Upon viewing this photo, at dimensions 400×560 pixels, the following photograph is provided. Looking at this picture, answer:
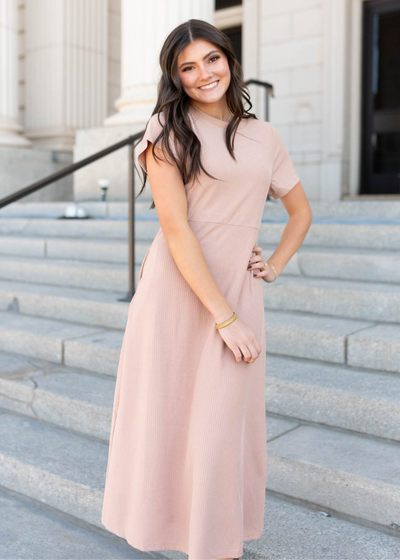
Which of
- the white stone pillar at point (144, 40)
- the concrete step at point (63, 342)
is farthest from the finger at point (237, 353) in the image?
the white stone pillar at point (144, 40)

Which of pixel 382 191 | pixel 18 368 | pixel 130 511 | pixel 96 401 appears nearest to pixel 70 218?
pixel 18 368

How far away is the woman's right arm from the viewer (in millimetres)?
1507

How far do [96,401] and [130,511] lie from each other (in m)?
1.39

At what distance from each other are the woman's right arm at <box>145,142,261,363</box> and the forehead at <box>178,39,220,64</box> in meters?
0.25

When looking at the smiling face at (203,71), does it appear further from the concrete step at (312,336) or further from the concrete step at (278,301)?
the concrete step at (278,301)

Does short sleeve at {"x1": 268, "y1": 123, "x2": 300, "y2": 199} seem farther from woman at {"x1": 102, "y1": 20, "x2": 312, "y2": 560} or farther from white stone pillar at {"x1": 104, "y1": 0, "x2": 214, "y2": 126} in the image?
white stone pillar at {"x1": 104, "y1": 0, "x2": 214, "y2": 126}

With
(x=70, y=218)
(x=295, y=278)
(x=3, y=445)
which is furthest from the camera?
(x=70, y=218)

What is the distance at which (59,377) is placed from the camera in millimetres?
3463

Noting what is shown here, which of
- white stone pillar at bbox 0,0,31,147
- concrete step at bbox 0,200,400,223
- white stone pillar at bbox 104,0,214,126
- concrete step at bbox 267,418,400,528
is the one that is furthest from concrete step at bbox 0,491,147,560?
white stone pillar at bbox 0,0,31,147

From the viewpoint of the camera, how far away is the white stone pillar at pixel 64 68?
9844 mm

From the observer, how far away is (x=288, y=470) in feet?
7.76

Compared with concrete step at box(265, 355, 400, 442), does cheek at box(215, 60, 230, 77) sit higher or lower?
higher

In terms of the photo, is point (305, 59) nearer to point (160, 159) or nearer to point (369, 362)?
point (369, 362)

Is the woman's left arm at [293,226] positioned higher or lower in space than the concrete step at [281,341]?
higher
